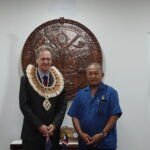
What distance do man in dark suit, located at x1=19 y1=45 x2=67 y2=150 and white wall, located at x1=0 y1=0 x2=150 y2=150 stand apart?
84 cm

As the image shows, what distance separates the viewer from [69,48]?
10.5 ft

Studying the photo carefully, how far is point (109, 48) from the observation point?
321 cm

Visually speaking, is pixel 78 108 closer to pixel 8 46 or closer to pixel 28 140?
pixel 28 140

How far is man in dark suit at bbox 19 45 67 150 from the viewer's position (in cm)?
231

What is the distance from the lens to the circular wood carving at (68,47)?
10.4ft

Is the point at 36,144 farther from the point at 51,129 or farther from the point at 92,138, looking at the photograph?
the point at 92,138

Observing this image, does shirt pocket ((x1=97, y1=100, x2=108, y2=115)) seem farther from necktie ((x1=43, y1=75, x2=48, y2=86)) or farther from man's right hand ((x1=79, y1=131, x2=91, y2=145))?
necktie ((x1=43, y1=75, x2=48, y2=86))

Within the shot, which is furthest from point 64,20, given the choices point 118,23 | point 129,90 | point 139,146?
point 139,146

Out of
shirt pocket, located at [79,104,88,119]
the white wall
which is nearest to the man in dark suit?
A: shirt pocket, located at [79,104,88,119]

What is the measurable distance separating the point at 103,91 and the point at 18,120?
51.0 inches

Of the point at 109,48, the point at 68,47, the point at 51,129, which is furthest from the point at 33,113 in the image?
the point at 109,48

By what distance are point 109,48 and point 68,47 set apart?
50cm

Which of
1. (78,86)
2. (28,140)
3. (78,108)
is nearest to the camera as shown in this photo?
(28,140)

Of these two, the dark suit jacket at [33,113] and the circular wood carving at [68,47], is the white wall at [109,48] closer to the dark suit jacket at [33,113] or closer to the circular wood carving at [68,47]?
the circular wood carving at [68,47]
